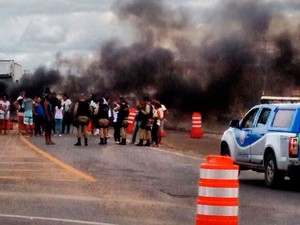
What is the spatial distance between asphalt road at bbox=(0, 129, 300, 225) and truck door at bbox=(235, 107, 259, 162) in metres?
0.62

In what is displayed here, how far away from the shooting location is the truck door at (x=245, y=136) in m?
21.6

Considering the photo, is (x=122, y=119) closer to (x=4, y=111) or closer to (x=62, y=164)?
(x=4, y=111)

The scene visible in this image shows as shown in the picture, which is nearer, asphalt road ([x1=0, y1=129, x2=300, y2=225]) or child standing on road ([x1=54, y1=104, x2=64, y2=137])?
asphalt road ([x1=0, y1=129, x2=300, y2=225])

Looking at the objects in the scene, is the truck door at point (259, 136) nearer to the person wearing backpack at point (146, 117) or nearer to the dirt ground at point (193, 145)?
the dirt ground at point (193, 145)

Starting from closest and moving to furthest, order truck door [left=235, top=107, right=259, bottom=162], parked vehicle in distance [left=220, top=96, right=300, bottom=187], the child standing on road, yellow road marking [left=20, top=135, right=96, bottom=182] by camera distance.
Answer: parked vehicle in distance [left=220, top=96, right=300, bottom=187] < yellow road marking [left=20, top=135, right=96, bottom=182] < truck door [left=235, top=107, right=259, bottom=162] < the child standing on road

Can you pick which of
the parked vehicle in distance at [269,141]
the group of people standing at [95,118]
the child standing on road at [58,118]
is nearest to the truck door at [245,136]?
the parked vehicle in distance at [269,141]

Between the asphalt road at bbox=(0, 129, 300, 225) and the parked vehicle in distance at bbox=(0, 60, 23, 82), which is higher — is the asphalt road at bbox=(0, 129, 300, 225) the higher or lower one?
the lower one

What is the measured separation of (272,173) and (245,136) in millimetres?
1767

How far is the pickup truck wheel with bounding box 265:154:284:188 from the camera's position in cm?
1999

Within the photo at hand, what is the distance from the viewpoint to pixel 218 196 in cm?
1168

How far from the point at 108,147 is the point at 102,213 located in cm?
1873

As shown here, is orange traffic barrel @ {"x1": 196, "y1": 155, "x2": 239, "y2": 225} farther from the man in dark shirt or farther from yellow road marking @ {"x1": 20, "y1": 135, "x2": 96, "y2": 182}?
the man in dark shirt

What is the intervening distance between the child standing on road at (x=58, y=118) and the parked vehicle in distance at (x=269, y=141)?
20.0 m

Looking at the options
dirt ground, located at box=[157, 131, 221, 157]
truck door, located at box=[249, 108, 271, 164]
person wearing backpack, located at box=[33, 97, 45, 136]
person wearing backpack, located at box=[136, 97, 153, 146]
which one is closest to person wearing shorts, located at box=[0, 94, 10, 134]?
person wearing backpack, located at box=[33, 97, 45, 136]
